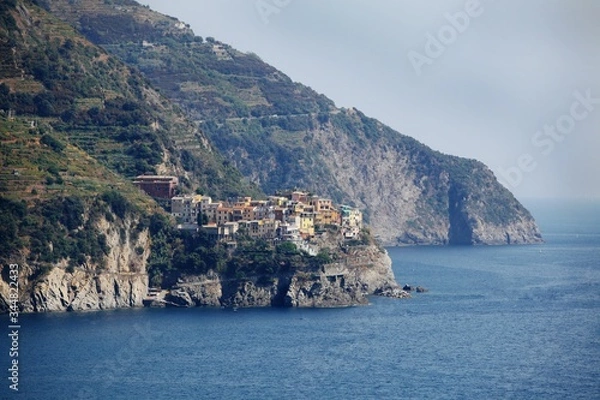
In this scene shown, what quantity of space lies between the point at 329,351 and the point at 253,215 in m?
25.7

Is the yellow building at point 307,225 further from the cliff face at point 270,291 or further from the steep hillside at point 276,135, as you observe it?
the steep hillside at point 276,135

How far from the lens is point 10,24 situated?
132 meters

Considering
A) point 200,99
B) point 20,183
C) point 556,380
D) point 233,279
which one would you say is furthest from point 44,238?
point 200,99

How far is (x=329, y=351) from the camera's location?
9138cm

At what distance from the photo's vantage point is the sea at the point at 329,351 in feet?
264

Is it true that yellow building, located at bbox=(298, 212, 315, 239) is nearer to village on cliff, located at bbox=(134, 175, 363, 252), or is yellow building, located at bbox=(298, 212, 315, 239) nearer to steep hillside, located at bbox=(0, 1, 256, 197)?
village on cliff, located at bbox=(134, 175, 363, 252)

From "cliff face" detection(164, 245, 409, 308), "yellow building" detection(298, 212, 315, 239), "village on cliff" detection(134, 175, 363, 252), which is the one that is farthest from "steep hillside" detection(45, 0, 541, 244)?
"cliff face" detection(164, 245, 409, 308)

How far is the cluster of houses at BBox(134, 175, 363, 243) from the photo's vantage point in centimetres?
11188

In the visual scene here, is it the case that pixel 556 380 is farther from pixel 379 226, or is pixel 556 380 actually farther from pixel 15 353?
pixel 379 226

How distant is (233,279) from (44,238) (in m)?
12.6

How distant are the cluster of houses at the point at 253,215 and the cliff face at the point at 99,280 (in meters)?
5.32

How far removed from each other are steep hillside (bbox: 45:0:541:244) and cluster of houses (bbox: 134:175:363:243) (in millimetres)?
60040

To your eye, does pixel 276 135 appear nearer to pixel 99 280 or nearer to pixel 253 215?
pixel 253 215

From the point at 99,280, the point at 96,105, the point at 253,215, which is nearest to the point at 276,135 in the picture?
the point at 96,105
